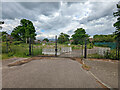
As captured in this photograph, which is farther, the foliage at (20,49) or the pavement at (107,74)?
the foliage at (20,49)

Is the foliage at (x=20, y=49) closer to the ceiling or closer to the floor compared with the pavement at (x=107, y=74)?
closer to the ceiling

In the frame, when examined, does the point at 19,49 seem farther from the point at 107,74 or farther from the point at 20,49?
the point at 107,74

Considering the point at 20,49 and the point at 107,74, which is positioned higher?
the point at 20,49

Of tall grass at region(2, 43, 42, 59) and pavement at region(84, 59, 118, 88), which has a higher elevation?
tall grass at region(2, 43, 42, 59)

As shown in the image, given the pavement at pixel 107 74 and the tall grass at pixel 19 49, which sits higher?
the tall grass at pixel 19 49

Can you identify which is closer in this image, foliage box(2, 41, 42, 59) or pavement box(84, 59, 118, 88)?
pavement box(84, 59, 118, 88)

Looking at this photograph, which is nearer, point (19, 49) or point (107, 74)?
point (107, 74)

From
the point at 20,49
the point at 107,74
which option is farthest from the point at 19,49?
the point at 107,74

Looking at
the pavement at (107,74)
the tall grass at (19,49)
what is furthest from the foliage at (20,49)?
the pavement at (107,74)

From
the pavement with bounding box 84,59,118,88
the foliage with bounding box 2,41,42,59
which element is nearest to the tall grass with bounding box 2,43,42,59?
the foliage with bounding box 2,41,42,59

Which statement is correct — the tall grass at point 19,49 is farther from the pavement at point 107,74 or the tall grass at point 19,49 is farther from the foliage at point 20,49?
the pavement at point 107,74

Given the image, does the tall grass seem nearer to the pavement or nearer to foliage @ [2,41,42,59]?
foliage @ [2,41,42,59]

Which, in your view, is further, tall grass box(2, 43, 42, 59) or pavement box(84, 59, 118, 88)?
tall grass box(2, 43, 42, 59)

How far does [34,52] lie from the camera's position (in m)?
5.79
